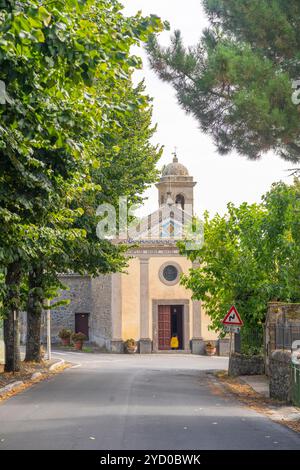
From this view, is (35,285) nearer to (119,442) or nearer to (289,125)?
(289,125)

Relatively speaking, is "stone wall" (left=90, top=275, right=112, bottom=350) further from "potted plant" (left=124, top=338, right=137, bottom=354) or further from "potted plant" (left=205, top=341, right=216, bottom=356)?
"potted plant" (left=205, top=341, right=216, bottom=356)

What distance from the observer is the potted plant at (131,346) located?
155 feet

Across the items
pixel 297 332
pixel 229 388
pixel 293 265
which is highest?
pixel 293 265

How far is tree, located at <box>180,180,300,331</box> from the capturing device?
958 inches

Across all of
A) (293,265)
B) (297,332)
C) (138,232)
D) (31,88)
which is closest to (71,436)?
(31,88)

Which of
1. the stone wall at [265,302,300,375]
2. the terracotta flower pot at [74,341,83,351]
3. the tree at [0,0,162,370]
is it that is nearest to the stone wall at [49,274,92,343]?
the terracotta flower pot at [74,341,83,351]

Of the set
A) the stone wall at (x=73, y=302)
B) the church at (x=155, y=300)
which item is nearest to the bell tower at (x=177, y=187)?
the church at (x=155, y=300)

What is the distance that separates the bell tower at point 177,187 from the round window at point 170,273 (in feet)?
22.0

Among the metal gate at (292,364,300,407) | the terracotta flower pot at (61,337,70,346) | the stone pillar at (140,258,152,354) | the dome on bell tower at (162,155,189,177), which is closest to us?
the metal gate at (292,364,300,407)

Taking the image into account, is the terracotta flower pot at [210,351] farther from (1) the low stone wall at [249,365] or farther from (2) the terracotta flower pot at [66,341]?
(1) the low stone wall at [249,365]

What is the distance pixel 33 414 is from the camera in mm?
14922

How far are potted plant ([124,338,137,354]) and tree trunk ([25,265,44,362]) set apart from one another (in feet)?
52.6
